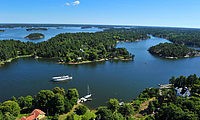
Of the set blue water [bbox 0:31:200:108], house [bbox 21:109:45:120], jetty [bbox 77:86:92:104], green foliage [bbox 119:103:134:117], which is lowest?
blue water [bbox 0:31:200:108]

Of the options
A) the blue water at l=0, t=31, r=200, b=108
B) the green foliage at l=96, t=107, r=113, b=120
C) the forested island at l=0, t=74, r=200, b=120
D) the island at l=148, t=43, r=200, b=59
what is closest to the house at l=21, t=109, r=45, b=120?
the forested island at l=0, t=74, r=200, b=120

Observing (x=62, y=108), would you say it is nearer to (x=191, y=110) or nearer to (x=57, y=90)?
(x=57, y=90)

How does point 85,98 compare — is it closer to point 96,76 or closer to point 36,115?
point 36,115

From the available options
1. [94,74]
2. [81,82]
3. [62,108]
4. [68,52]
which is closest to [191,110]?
[62,108]

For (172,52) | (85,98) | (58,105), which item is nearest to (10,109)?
(58,105)

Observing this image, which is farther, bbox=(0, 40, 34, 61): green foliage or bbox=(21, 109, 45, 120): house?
bbox=(0, 40, 34, 61): green foliage

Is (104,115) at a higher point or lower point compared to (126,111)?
higher

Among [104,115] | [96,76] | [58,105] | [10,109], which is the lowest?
[96,76]

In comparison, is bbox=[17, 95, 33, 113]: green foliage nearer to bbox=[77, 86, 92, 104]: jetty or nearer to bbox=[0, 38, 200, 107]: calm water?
bbox=[0, 38, 200, 107]: calm water
